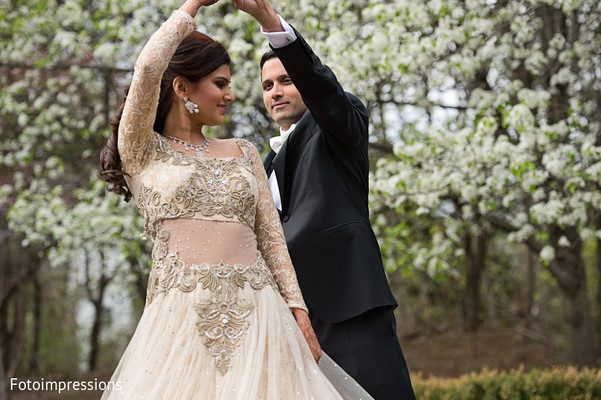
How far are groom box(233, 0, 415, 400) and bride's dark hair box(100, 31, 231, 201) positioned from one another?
0.73ft

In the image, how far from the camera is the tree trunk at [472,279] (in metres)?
12.3

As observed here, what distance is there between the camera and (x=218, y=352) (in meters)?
2.52

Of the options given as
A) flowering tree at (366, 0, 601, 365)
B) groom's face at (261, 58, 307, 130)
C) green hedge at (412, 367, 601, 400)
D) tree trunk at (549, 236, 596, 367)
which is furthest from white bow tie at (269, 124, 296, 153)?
tree trunk at (549, 236, 596, 367)

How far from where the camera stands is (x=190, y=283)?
259 cm

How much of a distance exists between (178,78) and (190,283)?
78 cm

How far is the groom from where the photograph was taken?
9.68ft

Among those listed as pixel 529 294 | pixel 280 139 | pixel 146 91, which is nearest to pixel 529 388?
pixel 280 139

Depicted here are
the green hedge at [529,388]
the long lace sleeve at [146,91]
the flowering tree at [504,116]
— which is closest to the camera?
the long lace sleeve at [146,91]

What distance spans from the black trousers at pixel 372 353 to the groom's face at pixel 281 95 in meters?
0.99

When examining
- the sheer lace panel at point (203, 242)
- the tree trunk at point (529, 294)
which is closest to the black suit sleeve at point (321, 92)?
the sheer lace panel at point (203, 242)

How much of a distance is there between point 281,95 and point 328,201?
61 centimetres

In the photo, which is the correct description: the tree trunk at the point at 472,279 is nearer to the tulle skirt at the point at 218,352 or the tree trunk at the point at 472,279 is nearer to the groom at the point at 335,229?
the groom at the point at 335,229

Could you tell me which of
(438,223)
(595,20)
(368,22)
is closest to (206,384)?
(368,22)

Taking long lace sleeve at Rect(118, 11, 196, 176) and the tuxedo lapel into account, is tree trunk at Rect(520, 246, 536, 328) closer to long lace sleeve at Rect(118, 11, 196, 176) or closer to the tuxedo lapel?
the tuxedo lapel
